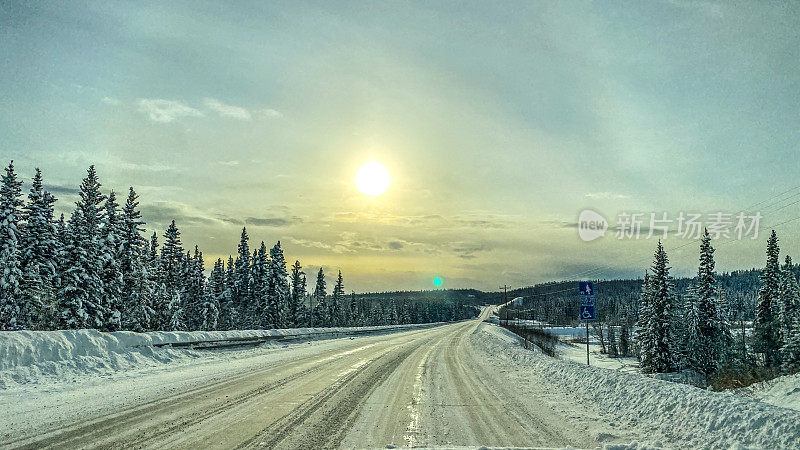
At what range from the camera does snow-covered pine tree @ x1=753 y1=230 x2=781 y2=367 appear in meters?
52.5

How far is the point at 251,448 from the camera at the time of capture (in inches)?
279

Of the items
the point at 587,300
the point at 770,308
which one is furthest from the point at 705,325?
the point at 587,300

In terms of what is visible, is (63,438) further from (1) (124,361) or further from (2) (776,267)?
(2) (776,267)

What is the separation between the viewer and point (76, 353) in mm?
15883

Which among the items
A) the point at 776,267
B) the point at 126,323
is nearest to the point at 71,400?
the point at 126,323

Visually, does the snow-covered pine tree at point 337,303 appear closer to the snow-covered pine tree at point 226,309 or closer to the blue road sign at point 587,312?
the snow-covered pine tree at point 226,309

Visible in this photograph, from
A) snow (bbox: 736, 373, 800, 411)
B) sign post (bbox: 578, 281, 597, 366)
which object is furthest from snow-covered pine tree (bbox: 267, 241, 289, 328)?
snow (bbox: 736, 373, 800, 411)

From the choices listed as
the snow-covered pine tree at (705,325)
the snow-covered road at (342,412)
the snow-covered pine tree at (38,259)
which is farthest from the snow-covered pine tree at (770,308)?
the snow-covered pine tree at (38,259)

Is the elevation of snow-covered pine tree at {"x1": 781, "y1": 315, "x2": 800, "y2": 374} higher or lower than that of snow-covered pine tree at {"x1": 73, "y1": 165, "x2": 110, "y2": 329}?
lower

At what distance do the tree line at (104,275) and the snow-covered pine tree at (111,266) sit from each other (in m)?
0.07

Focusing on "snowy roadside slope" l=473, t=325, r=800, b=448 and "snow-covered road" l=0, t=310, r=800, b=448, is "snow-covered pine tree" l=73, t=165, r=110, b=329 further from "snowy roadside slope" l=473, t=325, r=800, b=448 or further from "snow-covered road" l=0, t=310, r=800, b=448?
"snowy roadside slope" l=473, t=325, r=800, b=448

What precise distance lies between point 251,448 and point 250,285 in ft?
194

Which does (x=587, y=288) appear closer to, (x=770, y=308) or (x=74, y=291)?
(x=74, y=291)

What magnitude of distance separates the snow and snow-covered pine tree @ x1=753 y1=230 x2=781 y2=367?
39.4 metres
